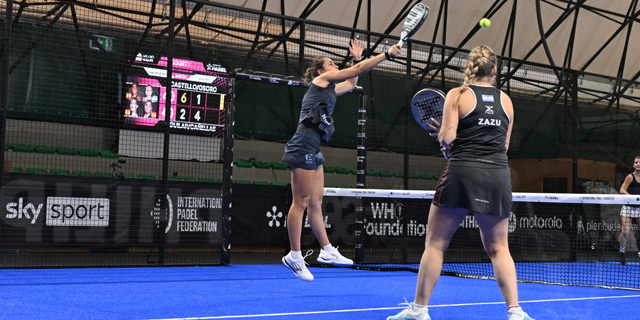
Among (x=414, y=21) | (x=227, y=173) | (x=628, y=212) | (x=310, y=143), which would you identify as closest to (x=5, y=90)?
(x=227, y=173)

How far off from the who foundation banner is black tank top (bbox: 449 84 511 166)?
5957 millimetres

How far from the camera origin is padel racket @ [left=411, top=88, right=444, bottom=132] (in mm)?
5371

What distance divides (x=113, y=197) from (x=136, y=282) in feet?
8.05

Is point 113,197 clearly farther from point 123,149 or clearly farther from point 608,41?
point 608,41

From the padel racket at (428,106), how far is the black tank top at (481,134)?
814 millimetres

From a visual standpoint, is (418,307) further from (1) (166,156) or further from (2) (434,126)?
(1) (166,156)

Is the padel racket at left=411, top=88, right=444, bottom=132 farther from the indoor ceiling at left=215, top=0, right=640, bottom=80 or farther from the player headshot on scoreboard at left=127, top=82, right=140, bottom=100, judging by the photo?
the indoor ceiling at left=215, top=0, right=640, bottom=80

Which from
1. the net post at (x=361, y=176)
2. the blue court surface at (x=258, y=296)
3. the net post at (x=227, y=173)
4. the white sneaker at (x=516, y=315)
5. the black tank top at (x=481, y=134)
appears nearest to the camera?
the white sneaker at (x=516, y=315)

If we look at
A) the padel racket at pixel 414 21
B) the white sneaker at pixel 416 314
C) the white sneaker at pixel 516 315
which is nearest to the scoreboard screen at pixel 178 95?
the padel racket at pixel 414 21

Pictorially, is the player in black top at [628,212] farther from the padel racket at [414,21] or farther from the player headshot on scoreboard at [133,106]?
the player headshot on scoreboard at [133,106]

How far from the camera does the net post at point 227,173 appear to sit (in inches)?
383

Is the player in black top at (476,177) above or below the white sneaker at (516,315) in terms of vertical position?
above

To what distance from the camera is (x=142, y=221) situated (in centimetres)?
964

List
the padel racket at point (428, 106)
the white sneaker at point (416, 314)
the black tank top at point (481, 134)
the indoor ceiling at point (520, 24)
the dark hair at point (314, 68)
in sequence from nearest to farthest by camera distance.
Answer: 1. the black tank top at point (481, 134)
2. the white sneaker at point (416, 314)
3. the padel racket at point (428, 106)
4. the dark hair at point (314, 68)
5. the indoor ceiling at point (520, 24)
